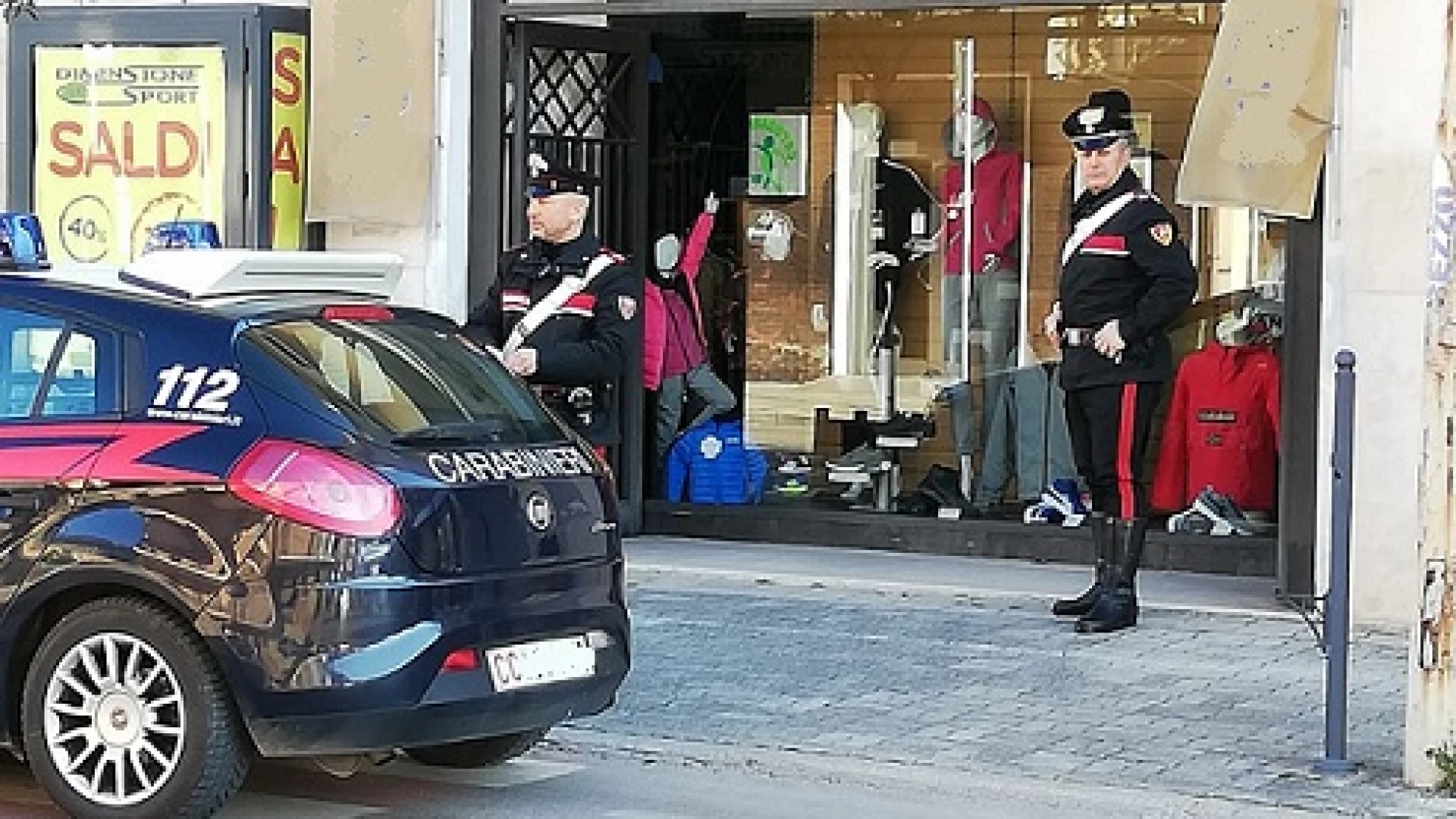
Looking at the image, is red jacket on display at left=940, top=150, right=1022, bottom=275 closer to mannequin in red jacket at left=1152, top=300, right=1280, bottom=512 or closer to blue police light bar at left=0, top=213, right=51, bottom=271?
mannequin in red jacket at left=1152, top=300, right=1280, bottom=512

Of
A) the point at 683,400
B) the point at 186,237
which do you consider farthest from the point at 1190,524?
the point at 186,237

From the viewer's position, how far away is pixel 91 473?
7223 millimetres

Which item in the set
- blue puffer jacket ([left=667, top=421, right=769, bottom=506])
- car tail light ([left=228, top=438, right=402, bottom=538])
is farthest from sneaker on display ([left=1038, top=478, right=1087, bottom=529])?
car tail light ([left=228, top=438, right=402, bottom=538])

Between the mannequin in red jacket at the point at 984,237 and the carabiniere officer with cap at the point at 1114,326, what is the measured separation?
255 centimetres

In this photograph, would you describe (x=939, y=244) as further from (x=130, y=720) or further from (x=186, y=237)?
A: (x=130, y=720)

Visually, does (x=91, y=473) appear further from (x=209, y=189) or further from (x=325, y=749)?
(x=209, y=189)

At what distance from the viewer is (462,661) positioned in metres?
7.15

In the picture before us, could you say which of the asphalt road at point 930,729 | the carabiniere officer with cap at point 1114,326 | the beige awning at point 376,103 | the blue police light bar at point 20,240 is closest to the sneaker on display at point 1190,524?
the asphalt road at point 930,729

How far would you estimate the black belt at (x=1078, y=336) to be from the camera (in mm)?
10820

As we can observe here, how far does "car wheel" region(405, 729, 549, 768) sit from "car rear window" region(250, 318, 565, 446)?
1051mm

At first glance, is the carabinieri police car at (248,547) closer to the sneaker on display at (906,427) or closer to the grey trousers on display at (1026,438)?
the grey trousers on display at (1026,438)

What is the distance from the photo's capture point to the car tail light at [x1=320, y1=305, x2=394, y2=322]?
769cm

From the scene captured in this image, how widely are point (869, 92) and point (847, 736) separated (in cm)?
573

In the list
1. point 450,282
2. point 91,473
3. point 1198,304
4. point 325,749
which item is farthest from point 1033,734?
point 450,282
